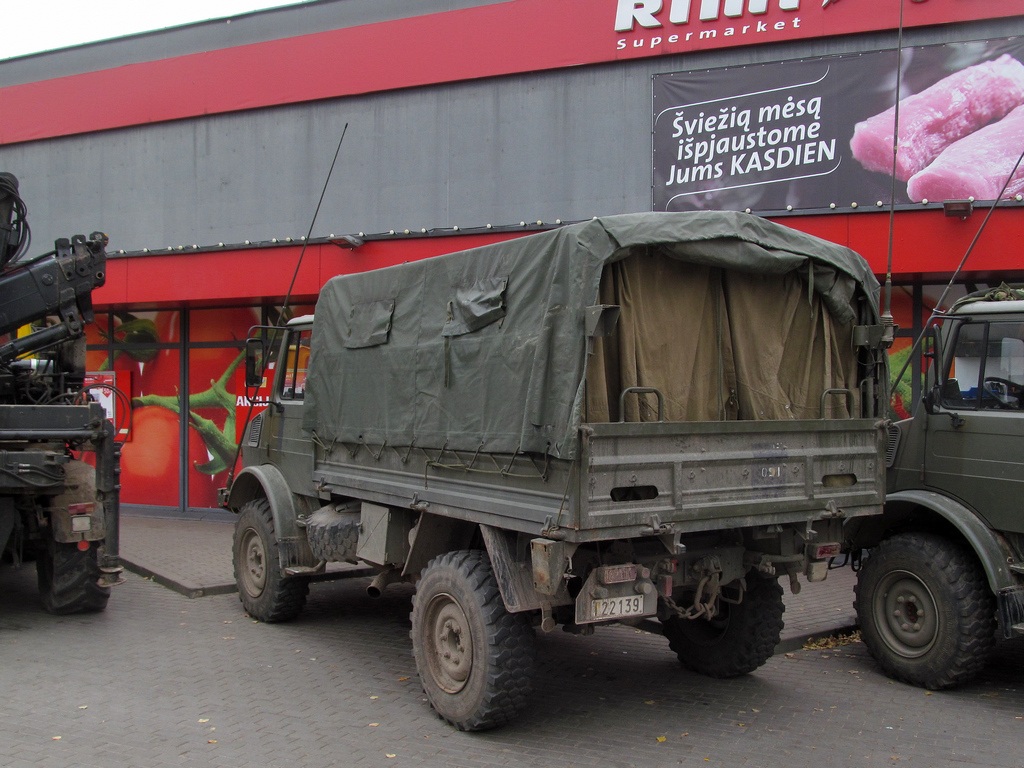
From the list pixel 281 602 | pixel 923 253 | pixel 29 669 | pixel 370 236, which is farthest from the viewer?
pixel 370 236

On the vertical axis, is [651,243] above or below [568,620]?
above

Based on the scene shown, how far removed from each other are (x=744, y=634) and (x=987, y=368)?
2.56m

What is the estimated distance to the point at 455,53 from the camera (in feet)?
40.6

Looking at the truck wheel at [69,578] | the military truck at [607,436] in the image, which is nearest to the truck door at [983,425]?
the military truck at [607,436]

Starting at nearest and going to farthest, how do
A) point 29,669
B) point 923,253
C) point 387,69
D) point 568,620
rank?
point 568,620 → point 29,669 → point 923,253 → point 387,69

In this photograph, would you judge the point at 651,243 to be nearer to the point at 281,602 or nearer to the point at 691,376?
the point at 691,376

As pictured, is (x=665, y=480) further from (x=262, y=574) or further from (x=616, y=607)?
(x=262, y=574)

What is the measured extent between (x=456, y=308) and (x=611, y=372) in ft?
3.93

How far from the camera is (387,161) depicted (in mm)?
12742

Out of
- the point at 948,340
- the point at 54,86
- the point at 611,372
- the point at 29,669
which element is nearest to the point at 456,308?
the point at 611,372

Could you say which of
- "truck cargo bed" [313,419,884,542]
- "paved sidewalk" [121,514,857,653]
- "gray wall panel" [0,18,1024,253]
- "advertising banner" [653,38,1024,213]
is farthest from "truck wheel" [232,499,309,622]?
"advertising banner" [653,38,1024,213]

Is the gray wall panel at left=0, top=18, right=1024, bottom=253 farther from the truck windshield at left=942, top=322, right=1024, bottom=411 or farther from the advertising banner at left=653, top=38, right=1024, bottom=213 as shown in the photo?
the truck windshield at left=942, top=322, right=1024, bottom=411

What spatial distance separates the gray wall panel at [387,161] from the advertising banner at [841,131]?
0.89 ft

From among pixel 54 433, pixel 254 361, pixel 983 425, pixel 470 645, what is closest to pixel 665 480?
pixel 470 645
